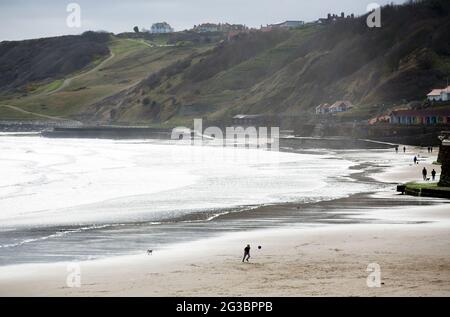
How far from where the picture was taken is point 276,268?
81.9 feet

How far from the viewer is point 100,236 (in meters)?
32.3

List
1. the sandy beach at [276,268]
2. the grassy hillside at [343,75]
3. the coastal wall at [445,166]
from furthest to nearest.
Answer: the grassy hillside at [343,75], the coastal wall at [445,166], the sandy beach at [276,268]

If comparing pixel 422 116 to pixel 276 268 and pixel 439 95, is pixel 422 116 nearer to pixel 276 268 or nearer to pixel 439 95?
pixel 439 95

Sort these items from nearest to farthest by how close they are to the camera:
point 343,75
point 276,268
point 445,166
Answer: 1. point 276,268
2. point 445,166
3. point 343,75

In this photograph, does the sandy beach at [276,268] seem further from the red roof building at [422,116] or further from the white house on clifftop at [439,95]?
the white house on clifftop at [439,95]

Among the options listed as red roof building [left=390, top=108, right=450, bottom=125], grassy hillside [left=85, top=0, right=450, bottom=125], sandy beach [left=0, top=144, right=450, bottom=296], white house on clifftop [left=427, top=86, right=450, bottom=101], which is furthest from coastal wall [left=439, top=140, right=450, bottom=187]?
grassy hillside [left=85, top=0, right=450, bottom=125]

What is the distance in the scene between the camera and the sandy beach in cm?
2184

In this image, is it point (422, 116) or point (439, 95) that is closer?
point (422, 116)

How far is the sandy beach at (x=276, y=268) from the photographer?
2184cm

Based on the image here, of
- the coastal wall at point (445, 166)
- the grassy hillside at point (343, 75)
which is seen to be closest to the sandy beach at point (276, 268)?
the coastal wall at point (445, 166)

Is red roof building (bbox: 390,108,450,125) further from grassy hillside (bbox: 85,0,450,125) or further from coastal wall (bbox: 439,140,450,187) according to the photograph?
coastal wall (bbox: 439,140,450,187)

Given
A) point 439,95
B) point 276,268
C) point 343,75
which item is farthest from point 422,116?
point 276,268

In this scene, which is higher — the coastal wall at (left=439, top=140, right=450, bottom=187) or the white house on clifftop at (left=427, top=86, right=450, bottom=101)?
the white house on clifftop at (left=427, top=86, right=450, bottom=101)

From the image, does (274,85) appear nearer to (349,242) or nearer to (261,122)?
(261,122)
